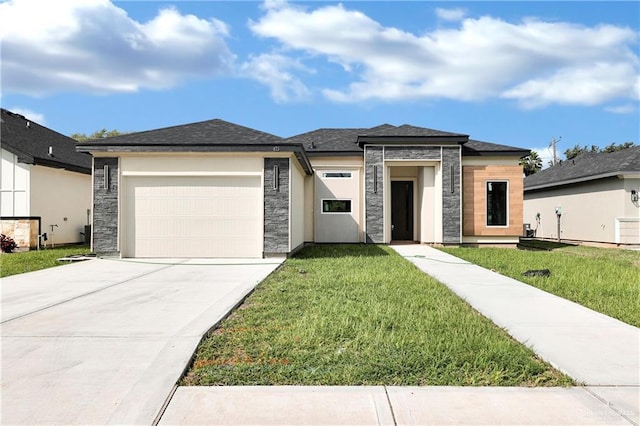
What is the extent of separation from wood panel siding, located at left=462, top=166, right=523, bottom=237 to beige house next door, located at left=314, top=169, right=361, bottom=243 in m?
4.23

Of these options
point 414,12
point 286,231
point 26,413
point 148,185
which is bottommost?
point 26,413

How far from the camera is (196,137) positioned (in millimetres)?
11797

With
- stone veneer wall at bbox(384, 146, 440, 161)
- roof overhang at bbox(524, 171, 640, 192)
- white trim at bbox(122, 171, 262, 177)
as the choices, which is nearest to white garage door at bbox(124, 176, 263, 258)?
white trim at bbox(122, 171, 262, 177)

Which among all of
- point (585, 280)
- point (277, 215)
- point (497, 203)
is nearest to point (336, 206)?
point (277, 215)

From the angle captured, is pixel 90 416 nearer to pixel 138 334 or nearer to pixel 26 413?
pixel 26 413

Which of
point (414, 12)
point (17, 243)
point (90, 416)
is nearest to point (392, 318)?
point (90, 416)

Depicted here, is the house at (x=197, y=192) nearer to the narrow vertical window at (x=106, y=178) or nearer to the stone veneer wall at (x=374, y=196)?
the narrow vertical window at (x=106, y=178)

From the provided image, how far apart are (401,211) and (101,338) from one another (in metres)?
15.5

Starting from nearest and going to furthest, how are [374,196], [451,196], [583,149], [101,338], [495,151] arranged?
[101,338], [451,196], [374,196], [495,151], [583,149]

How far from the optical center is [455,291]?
6914 millimetres

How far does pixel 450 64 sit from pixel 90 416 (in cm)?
1514

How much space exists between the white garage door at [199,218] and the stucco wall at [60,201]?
5.75 metres

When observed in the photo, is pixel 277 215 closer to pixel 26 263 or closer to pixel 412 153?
pixel 26 263

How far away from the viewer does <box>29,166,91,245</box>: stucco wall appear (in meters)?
14.9
